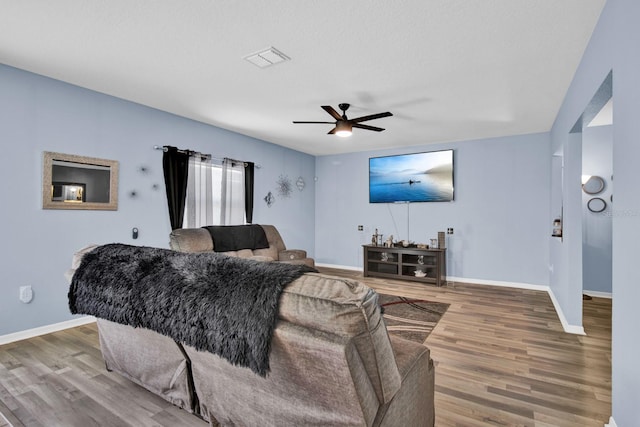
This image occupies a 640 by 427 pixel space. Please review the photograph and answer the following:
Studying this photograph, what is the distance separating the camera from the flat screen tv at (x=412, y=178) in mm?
5820

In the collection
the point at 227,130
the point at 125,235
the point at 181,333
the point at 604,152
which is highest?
the point at 227,130

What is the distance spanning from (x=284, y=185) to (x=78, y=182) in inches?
136

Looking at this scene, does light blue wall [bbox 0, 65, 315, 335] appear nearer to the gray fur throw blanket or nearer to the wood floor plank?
the gray fur throw blanket

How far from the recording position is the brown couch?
4.01 meters

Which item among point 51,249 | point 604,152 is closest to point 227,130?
point 51,249

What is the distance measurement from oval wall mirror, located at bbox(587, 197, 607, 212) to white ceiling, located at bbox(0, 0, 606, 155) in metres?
1.47

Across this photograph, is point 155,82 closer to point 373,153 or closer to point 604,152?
point 373,153

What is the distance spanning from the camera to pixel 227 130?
17.3 feet

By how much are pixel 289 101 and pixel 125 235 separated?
2.56 metres

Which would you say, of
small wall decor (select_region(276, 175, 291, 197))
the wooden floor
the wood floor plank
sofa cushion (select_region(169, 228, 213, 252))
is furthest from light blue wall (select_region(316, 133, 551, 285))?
sofa cushion (select_region(169, 228, 213, 252))

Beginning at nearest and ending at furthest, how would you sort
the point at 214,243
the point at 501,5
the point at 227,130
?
the point at 501,5, the point at 214,243, the point at 227,130

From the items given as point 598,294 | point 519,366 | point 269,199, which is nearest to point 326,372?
point 519,366

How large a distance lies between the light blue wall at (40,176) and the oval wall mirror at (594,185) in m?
5.73

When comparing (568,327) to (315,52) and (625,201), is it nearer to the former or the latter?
(625,201)
